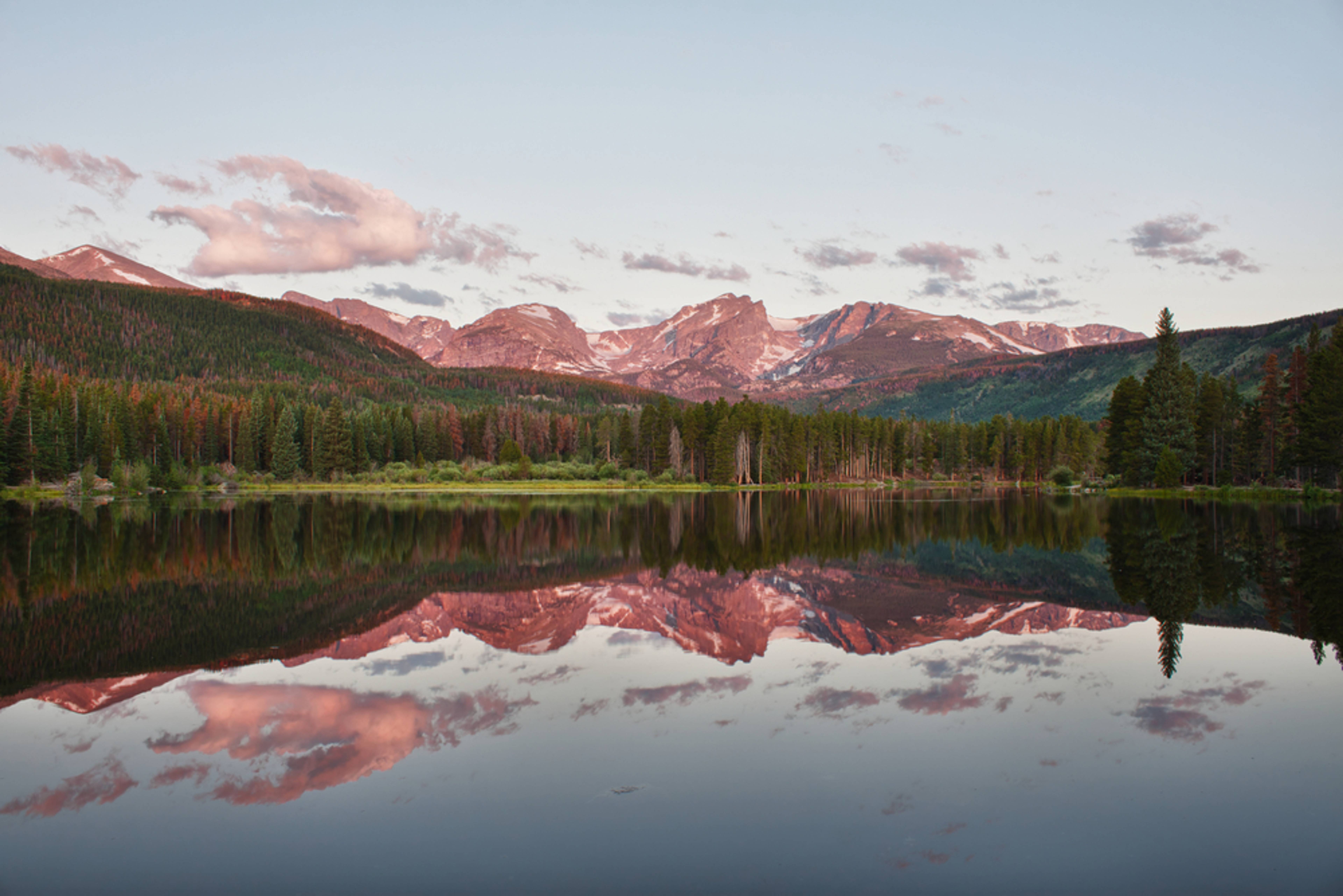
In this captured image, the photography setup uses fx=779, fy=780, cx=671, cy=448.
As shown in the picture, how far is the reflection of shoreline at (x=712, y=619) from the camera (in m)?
13.1

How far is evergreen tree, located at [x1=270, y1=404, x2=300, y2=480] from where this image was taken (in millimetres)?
114750

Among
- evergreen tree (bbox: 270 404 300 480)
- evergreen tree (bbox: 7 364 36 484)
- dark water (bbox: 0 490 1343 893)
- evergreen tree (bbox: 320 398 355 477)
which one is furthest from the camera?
evergreen tree (bbox: 320 398 355 477)

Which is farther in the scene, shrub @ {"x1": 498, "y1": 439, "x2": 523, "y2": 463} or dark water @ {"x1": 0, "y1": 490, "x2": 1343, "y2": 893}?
shrub @ {"x1": 498, "y1": 439, "x2": 523, "y2": 463}

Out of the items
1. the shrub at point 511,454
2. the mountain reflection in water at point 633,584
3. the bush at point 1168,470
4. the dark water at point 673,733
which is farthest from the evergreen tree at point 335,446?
the bush at point 1168,470

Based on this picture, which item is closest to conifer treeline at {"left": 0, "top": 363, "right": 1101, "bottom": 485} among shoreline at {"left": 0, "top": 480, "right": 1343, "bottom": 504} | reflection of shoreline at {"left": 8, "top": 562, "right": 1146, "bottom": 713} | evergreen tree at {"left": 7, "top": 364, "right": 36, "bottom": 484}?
evergreen tree at {"left": 7, "top": 364, "right": 36, "bottom": 484}

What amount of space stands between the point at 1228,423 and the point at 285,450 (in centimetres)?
11760

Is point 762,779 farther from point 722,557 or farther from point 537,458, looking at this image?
point 537,458

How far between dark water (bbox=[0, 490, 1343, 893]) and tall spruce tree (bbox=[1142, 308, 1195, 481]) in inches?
2125

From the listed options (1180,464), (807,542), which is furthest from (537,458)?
(807,542)

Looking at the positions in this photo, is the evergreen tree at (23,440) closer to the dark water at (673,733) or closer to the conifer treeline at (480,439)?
the conifer treeline at (480,439)

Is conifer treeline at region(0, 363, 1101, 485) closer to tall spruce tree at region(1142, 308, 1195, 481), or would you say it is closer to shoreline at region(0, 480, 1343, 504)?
shoreline at region(0, 480, 1343, 504)

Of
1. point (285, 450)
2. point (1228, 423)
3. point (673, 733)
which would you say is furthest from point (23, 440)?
point (1228, 423)

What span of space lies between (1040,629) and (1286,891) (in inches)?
367

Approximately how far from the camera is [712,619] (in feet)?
52.2
